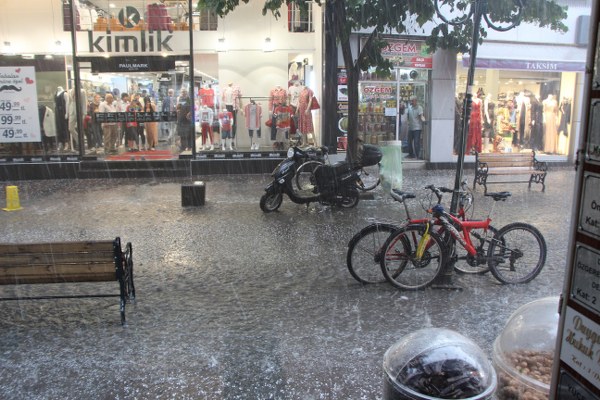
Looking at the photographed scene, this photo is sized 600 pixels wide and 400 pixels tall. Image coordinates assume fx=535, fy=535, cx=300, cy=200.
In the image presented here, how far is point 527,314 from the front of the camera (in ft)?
8.53

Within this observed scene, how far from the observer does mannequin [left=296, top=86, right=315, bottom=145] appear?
1523 cm

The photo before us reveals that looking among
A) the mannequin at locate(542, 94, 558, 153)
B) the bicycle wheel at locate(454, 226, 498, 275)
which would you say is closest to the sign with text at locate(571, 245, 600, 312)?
the bicycle wheel at locate(454, 226, 498, 275)

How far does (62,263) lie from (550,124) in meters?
16.8

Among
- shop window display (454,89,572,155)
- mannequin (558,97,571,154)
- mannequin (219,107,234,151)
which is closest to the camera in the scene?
mannequin (219,107,234,151)

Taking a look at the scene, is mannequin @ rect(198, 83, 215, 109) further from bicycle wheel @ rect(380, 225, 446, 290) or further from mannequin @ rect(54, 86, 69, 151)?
bicycle wheel @ rect(380, 225, 446, 290)

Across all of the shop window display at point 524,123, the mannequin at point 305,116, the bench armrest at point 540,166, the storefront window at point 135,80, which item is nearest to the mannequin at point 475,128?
the shop window display at point 524,123

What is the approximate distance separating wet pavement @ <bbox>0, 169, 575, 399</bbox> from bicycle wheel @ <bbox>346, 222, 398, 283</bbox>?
154 mm

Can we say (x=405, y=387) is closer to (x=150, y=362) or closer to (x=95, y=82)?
(x=150, y=362)

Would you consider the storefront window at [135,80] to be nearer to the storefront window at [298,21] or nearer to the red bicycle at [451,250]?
the storefront window at [298,21]

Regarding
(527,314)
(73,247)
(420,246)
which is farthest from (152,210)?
(527,314)

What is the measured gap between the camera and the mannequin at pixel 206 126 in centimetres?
1523

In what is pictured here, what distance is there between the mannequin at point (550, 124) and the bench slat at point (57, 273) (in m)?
16.4

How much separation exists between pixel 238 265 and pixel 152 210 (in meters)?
4.08

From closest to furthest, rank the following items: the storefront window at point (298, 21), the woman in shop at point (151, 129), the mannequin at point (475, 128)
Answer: the woman in shop at point (151, 129)
the storefront window at point (298, 21)
the mannequin at point (475, 128)
